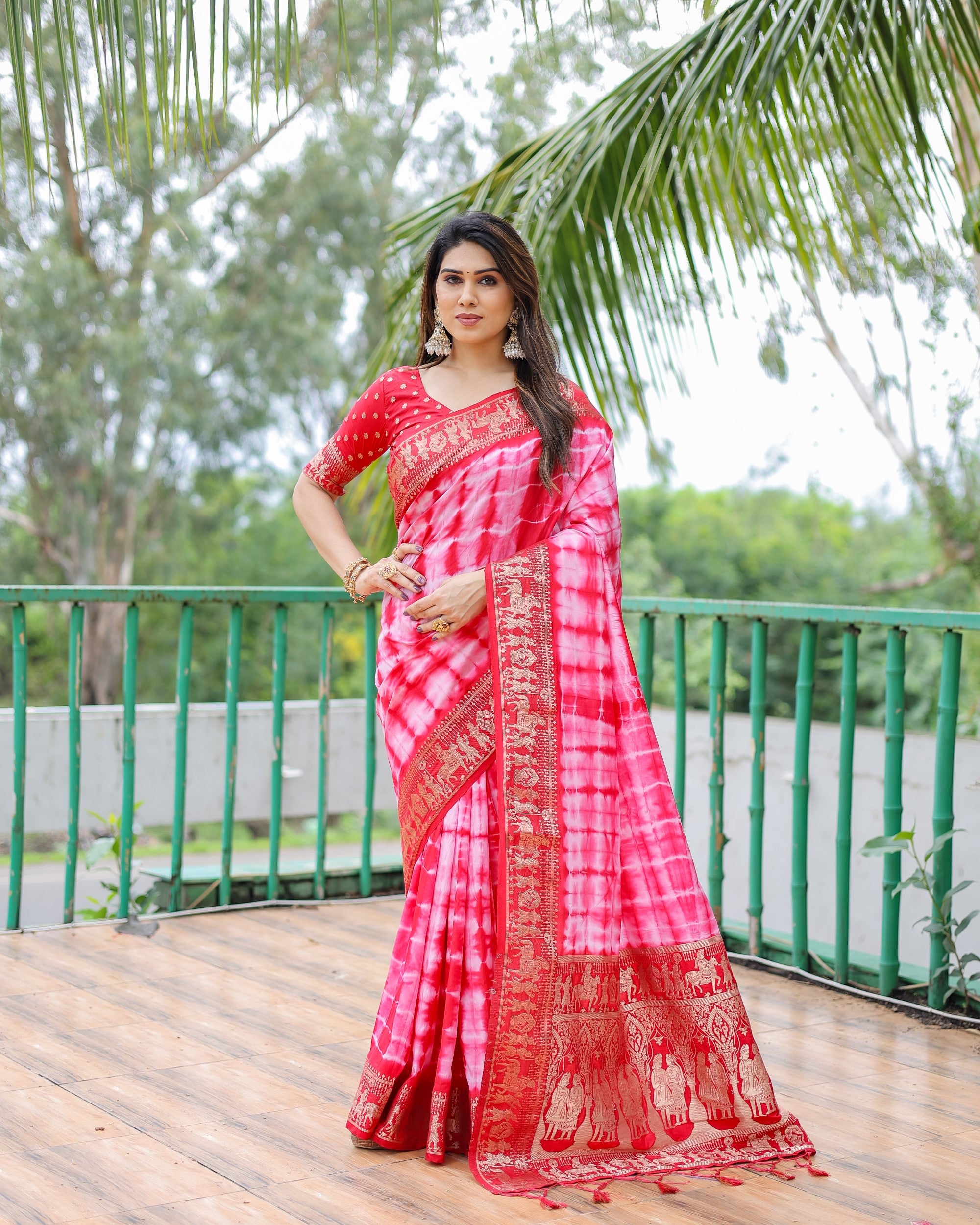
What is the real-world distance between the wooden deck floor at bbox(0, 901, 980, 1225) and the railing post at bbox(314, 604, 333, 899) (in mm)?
428

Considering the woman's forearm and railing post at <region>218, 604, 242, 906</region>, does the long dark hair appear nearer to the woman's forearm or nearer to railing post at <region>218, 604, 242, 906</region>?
the woman's forearm

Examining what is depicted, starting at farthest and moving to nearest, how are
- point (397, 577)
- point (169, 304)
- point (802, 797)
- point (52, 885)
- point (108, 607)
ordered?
point (108, 607), point (169, 304), point (52, 885), point (802, 797), point (397, 577)

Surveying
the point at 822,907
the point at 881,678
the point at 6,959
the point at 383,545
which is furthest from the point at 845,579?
the point at 6,959

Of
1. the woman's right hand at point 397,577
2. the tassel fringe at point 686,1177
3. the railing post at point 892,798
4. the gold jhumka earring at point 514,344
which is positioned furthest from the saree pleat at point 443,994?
the railing post at point 892,798

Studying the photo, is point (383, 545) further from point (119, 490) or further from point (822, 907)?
point (119, 490)

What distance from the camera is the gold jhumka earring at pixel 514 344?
2.04 metres

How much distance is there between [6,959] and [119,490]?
33.5 ft

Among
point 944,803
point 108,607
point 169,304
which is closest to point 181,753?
point 944,803

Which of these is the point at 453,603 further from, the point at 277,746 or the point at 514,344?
the point at 277,746

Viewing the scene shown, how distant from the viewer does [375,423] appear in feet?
6.77

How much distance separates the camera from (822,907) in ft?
27.2

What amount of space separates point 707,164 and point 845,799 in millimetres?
1615

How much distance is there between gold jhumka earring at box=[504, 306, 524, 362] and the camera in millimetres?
2037

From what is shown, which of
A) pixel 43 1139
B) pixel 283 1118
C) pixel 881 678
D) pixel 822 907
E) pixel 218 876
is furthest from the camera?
pixel 881 678
